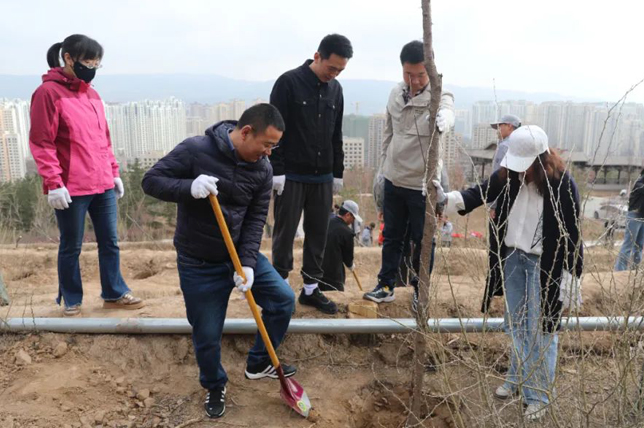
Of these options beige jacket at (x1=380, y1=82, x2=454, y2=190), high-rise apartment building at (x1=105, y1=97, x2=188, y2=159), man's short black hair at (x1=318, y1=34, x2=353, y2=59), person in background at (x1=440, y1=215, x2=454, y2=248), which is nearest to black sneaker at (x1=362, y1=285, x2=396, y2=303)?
person in background at (x1=440, y1=215, x2=454, y2=248)

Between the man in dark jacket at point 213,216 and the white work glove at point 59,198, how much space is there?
1024 mm

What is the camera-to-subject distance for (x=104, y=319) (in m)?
3.54

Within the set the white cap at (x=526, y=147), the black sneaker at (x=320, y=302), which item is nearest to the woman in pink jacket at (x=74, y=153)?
the black sneaker at (x=320, y=302)

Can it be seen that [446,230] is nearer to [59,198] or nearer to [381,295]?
[381,295]

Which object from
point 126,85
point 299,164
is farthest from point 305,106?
point 126,85

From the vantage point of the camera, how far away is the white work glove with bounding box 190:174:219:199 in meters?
2.49

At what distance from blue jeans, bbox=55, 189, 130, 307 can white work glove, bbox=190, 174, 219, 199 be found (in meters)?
1.44

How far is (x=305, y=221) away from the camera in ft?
12.3

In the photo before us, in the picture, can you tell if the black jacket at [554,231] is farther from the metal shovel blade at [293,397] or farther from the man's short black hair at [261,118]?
the metal shovel blade at [293,397]

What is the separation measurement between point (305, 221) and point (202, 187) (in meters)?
1.35

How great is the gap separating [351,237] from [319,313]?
110 centimetres

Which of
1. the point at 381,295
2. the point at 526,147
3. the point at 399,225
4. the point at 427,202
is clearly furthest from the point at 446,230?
the point at 427,202

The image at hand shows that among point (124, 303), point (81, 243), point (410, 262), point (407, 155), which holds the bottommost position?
point (124, 303)

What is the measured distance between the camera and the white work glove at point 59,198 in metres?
3.27
